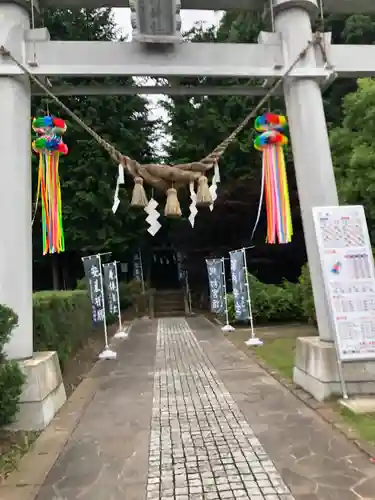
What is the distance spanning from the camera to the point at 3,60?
17.3 ft

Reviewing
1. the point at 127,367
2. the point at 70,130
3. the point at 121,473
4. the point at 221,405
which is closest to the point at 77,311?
the point at 127,367

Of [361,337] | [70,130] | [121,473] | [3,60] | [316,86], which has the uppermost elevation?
[70,130]

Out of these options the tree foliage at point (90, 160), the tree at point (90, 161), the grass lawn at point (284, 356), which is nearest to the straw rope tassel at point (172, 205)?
the grass lawn at point (284, 356)

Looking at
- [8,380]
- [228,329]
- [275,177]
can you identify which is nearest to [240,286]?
[228,329]

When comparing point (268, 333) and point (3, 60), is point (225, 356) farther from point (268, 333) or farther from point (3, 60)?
point (3, 60)

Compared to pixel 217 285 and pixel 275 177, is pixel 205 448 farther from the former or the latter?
pixel 217 285

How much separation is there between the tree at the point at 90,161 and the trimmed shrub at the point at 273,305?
22.0 ft

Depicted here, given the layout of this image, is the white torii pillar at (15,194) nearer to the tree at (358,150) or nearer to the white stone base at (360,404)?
the white stone base at (360,404)

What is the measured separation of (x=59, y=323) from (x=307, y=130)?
5152 mm

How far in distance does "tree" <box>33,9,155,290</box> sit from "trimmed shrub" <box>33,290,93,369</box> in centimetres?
870

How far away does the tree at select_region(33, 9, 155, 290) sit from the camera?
19.0 m

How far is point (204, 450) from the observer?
13.6ft

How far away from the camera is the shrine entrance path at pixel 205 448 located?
11.0 feet

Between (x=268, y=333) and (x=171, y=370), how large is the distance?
5740mm
